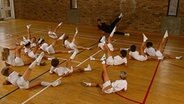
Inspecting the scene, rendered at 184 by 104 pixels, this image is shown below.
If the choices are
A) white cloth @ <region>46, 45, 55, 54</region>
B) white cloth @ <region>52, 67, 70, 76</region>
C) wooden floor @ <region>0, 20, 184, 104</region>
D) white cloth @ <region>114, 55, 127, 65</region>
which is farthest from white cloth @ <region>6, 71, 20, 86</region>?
white cloth @ <region>114, 55, 127, 65</region>

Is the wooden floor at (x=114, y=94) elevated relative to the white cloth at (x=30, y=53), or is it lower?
lower

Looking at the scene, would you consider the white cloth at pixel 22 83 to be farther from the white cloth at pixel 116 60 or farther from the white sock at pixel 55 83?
the white cloth at pixel 116 60

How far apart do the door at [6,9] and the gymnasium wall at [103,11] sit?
27 centimetres

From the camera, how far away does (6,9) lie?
1267 cm

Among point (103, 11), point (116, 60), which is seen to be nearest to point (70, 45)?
point (116, 60)

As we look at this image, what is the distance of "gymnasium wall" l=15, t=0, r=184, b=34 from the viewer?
9.66 m

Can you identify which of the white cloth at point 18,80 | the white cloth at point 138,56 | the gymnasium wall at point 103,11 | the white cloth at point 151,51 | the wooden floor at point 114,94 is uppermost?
the gymnasium wall at point 103,11

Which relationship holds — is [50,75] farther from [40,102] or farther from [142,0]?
[142,0]

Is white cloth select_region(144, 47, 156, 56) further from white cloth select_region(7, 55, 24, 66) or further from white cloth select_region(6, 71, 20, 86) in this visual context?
white cloth select_region(6, 71, 20, 86)

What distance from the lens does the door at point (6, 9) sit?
40.4ft

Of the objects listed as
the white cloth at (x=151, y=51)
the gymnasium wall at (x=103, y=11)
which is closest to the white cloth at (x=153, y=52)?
the white cloth at (x=151, y=51)

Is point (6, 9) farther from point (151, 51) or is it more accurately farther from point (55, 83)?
point (55, 83)

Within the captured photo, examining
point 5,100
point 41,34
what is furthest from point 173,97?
point 41,34

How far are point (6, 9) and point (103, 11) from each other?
570 centimetres
